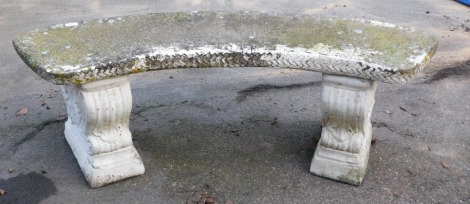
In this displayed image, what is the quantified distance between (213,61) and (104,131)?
72 cm

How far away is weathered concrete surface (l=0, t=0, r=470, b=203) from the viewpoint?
271cm

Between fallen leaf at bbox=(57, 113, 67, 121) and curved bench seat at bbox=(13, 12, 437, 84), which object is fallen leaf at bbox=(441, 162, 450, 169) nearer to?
curved bench seat at bbox=(13, 12, 437, 84)

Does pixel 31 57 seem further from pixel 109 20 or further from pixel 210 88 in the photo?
pixel 210 88

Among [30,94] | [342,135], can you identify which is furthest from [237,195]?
[30,94]

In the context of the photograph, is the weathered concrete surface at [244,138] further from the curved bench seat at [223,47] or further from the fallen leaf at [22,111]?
the curved bench seat at [223,47]

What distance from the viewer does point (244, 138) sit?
3.20 meters

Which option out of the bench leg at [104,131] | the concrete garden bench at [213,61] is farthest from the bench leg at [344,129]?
the bench leg at [104,131]

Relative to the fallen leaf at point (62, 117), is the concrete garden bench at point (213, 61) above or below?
above

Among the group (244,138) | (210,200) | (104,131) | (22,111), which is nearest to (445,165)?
(244,138)

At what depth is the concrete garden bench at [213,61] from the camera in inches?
96.6

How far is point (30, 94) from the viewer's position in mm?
3826

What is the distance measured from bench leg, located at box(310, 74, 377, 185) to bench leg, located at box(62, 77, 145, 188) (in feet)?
3.42

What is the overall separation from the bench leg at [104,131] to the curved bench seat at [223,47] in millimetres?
150

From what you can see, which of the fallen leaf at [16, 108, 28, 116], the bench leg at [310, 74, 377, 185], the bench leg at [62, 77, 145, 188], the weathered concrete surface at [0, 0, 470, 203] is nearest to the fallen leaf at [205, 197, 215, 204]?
the weathered concrete surface at [0, 0, 470, 203]
